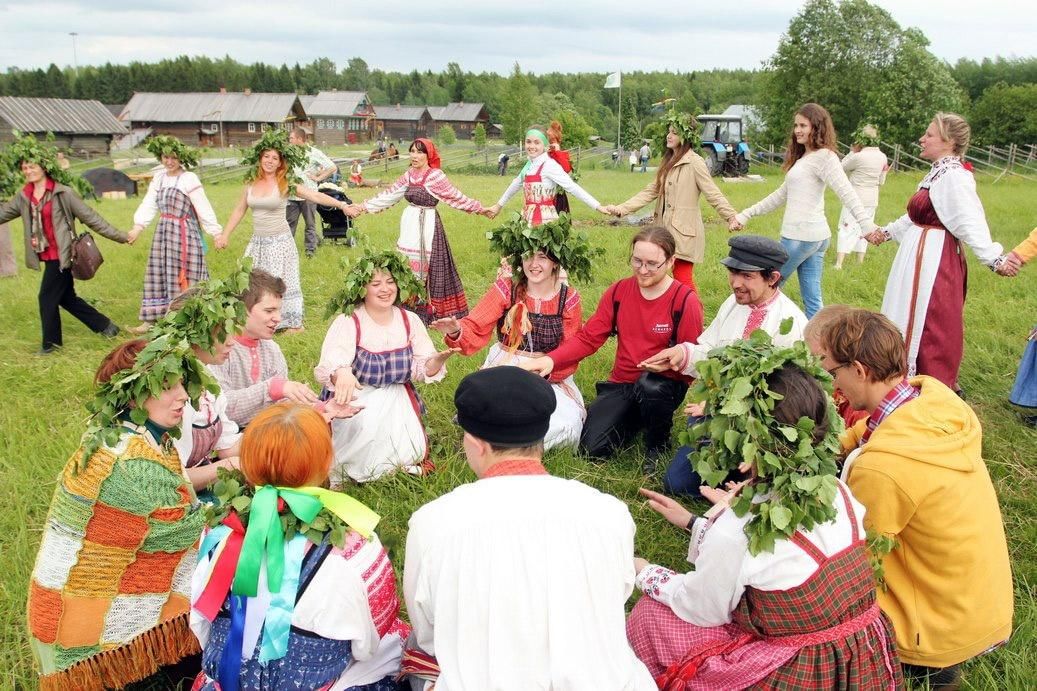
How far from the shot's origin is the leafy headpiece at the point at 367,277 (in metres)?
4.52

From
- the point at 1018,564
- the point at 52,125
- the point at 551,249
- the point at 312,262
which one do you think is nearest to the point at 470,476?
the point at 551,249

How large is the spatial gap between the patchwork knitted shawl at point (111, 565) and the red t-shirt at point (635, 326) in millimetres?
2581

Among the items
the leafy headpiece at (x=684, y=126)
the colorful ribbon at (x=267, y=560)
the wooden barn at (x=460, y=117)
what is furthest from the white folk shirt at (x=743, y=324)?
the wooden barn at (x=460, y=117)

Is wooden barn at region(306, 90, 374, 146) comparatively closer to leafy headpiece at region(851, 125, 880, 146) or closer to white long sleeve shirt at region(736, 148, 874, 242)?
leafy headpiece at region(851, 125, 880, 146)

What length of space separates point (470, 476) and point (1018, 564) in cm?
269

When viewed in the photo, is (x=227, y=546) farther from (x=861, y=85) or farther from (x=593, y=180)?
(x=861, y=85)

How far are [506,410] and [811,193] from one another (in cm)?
508

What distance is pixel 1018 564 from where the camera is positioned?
142 inches

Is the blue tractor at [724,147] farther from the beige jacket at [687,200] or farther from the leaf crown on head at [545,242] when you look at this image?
the leaf crown on head at [545,242]

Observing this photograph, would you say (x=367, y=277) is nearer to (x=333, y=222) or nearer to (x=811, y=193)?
(x=811, y=193)

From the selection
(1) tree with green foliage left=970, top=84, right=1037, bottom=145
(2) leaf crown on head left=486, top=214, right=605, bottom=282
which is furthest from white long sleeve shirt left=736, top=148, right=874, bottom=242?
(1) tree with green foliage left=970, top=84, right=1037, bottom=145

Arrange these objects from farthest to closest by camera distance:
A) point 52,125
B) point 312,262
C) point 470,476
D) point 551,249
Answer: point 52,125, point 312,262, point 551,249, point 470,476

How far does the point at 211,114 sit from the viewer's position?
204 ft

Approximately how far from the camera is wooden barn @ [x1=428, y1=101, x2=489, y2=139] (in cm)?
8631
